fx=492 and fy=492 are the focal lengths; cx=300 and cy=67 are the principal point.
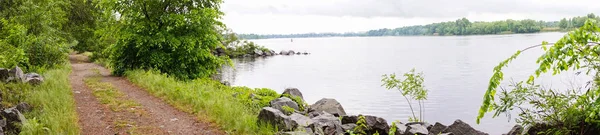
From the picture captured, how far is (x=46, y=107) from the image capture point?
11.0 metres

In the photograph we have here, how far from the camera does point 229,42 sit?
82000mm

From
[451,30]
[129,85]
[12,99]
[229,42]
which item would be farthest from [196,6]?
[451,30]

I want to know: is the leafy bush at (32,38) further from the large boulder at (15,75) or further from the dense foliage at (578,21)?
the dense foliage at (578,21)

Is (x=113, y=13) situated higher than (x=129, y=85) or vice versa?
(x=113, y=13)

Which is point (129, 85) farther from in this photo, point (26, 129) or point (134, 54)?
point (26, 129)

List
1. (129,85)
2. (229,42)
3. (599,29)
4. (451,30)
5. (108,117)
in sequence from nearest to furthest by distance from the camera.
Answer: (599,29) < (108,117) < (129,85) < (229,42) < (451,30)

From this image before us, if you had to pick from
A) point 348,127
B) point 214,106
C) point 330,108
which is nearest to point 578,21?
point 330,108

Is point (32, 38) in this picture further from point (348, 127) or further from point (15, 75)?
point (348, 127)

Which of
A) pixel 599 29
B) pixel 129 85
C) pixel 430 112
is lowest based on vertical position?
pixel 430 112

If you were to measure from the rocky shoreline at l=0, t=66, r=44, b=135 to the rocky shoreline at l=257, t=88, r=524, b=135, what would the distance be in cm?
460

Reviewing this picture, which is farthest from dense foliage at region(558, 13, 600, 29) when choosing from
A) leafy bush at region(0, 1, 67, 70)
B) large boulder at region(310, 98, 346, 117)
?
leafy bush at region(0, 1, 67, 70)

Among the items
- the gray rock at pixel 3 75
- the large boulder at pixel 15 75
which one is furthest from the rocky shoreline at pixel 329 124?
the gray rock at pixel 3 75

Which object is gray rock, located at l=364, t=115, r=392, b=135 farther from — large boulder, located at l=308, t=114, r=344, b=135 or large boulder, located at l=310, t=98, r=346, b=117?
large boulder, located at l=310, t=98, r=346, b=117

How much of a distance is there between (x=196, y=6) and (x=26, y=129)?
1446 centimetres
